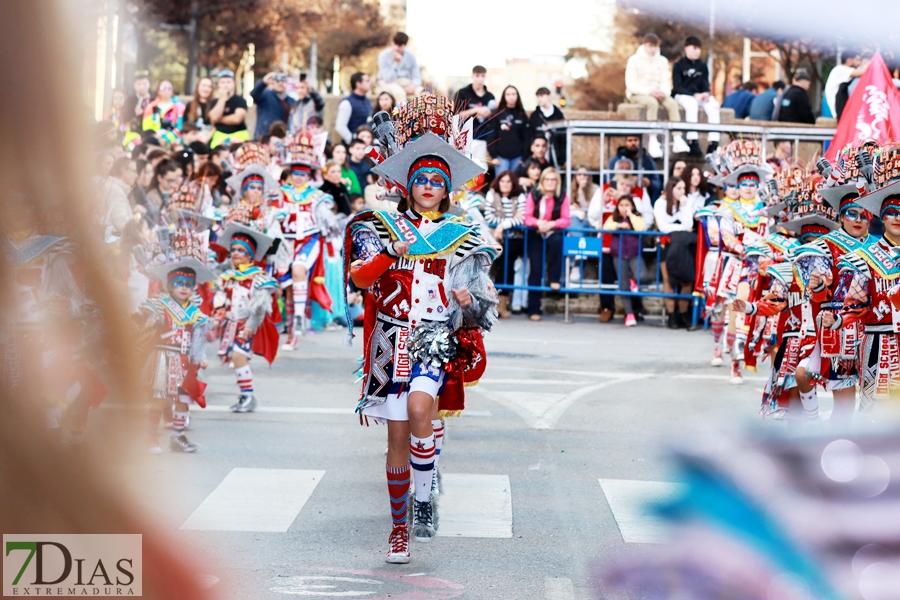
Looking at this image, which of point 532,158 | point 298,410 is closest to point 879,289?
point 298,410

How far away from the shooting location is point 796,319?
344 inches

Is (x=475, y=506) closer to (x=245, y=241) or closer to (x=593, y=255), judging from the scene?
(x=245, y=241)

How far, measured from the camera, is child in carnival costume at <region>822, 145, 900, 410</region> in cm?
766

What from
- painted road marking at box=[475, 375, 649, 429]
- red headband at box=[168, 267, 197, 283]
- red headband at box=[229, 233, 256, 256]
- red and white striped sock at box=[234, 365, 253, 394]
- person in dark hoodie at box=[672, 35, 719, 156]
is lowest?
painted road marking at box=[475, 375, 649, 429]

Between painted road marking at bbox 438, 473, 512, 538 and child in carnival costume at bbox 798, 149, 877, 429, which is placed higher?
child in carnival costume at bbox 798, 149, 877, 429

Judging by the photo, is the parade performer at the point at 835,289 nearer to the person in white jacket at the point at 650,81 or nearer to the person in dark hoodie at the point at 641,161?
the person in dark hoodie at the point at 641,161

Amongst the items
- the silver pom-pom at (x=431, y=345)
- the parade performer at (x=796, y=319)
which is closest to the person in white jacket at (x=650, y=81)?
the parade performer at (x=796, y=319)

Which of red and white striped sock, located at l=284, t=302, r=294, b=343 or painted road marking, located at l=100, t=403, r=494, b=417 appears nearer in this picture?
painted road marking, located at l=100, t=403, r=494, b=417

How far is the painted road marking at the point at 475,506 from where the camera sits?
6.96 m

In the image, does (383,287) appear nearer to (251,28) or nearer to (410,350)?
(410,350)

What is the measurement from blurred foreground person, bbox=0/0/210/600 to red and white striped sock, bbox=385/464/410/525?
1.05m

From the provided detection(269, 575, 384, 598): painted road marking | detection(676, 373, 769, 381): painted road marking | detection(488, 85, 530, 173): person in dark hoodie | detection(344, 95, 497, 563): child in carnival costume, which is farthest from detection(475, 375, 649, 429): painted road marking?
detection(488, 85, 530, 173): person in dark hoodie

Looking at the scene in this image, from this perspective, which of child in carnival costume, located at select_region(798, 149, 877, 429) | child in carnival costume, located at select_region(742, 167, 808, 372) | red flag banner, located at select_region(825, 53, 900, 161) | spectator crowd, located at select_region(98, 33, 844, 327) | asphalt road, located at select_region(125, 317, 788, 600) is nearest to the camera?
asphalt road, located at select_region(125, 317, 788, 600)

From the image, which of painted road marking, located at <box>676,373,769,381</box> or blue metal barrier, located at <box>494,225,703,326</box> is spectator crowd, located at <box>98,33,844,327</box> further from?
painted road marking, located at <box>676,373,769,381</box>
